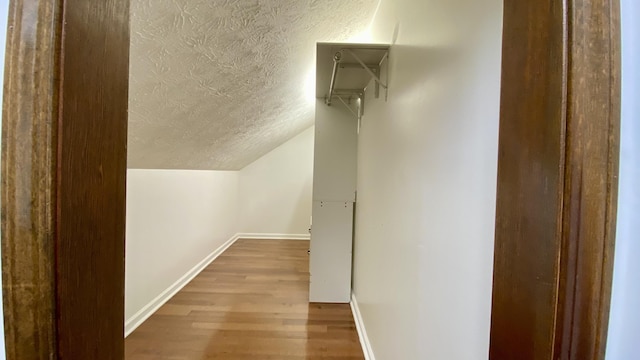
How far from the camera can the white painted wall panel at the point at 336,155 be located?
108 inches

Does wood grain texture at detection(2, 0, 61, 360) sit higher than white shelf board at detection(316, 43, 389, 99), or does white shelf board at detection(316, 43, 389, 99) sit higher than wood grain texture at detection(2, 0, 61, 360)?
white shelf board at detection(316, 43, 389, 99)

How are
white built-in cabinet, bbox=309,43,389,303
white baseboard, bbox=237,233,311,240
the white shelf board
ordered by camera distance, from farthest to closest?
1. white baseboard, bbox=237,233,311,240
2. white built-in cabinet, bbox=309,43,389,303
3. the white shelf board

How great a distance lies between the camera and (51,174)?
40cm

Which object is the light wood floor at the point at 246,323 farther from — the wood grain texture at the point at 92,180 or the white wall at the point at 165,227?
the wood grain texture at the point at 92,180

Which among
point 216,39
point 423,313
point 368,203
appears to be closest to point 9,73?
point 216,39

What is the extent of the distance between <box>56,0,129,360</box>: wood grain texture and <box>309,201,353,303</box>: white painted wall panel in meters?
2.25

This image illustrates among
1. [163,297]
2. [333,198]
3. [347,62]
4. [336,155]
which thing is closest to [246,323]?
[163,297]

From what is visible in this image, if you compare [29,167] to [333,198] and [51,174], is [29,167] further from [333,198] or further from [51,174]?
[333,198]

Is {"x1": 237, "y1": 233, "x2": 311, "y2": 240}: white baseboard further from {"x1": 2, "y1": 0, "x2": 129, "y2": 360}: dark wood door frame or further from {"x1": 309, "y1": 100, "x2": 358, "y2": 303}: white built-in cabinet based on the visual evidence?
{"x1": 2, "y1": 0, "x2": 129, "y2": 360}: dark wood door frame

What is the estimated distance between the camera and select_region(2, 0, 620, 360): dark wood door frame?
0.38m

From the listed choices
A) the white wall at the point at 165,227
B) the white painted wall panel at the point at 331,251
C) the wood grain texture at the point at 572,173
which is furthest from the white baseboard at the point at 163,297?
the wood grain texture at the point at 572,173

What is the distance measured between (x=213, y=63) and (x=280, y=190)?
13.2 feet

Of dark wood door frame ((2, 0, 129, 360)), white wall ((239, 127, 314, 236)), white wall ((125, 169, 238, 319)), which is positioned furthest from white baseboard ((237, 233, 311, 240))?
dark wood door frame ((2, 0, 129, 360))

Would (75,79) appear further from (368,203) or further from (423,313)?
(368,203)
